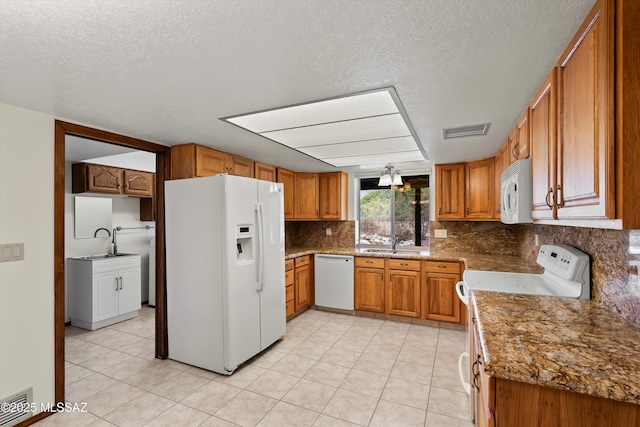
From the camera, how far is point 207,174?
2936mm

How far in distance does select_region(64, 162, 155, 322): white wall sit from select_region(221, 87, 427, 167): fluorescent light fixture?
10.7ft

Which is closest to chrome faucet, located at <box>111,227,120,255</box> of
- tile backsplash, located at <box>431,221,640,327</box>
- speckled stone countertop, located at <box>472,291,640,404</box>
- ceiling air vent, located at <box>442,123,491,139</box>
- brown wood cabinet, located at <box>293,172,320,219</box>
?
brown wood cabinet, located at <box>293,172,320,219</box>

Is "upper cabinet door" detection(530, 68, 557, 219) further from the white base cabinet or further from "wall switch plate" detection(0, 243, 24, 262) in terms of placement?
the white base cabinet

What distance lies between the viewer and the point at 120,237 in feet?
14.9

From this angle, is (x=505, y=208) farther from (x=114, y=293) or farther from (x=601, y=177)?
(x=114, y=293)

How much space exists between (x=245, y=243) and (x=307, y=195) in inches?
78.9

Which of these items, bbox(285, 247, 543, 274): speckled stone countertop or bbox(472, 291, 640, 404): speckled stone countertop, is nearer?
bbox(472, 291, 640, 404): speckled stone countertop

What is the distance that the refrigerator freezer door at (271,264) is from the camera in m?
2.95

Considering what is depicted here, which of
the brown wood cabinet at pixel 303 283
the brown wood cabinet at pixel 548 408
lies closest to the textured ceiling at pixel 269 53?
the brown wood cabinet at pixel 548 408

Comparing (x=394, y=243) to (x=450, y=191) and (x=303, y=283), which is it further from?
(x=303, y=283)

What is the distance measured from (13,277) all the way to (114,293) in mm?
2209

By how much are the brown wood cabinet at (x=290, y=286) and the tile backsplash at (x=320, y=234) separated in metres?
1.10

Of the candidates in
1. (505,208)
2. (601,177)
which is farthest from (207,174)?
(601,177)

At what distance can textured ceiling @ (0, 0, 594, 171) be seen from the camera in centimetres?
103
